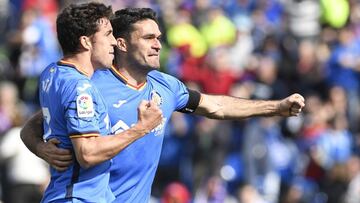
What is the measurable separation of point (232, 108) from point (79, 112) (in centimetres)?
206

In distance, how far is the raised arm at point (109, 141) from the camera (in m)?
6.82

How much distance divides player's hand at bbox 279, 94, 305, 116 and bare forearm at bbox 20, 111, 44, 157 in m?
1.80

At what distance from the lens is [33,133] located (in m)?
7.73

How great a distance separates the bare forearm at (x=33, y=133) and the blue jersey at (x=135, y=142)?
19.2 inches

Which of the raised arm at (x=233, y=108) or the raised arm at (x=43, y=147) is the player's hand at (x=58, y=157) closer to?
the raised arm at (x=43, y=147)

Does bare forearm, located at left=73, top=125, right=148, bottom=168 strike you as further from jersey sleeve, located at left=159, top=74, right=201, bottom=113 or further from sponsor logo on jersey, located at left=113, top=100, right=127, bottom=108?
jersey sleeve, located at left=159, top=74, right=201, bottom=113

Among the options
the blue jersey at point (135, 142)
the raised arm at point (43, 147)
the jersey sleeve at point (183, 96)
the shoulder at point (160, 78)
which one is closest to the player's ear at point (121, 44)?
the blue jersey at point (135, 142)

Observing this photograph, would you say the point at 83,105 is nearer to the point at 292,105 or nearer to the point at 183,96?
the point at 183,96

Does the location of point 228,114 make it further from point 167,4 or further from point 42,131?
Result: point 167,4

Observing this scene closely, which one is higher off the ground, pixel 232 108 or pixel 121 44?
pixel 121 44

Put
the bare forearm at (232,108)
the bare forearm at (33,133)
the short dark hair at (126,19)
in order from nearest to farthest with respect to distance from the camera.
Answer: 1. the bare forearm at (33,133)
2. the short dark hair at (126,19)
3. the bare forearm at (232,108)

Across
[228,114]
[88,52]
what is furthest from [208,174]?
[88,52]

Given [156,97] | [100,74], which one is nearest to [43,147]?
[100,74]

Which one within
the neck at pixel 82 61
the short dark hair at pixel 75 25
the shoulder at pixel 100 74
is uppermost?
the short dark hair at pixel 75 25
